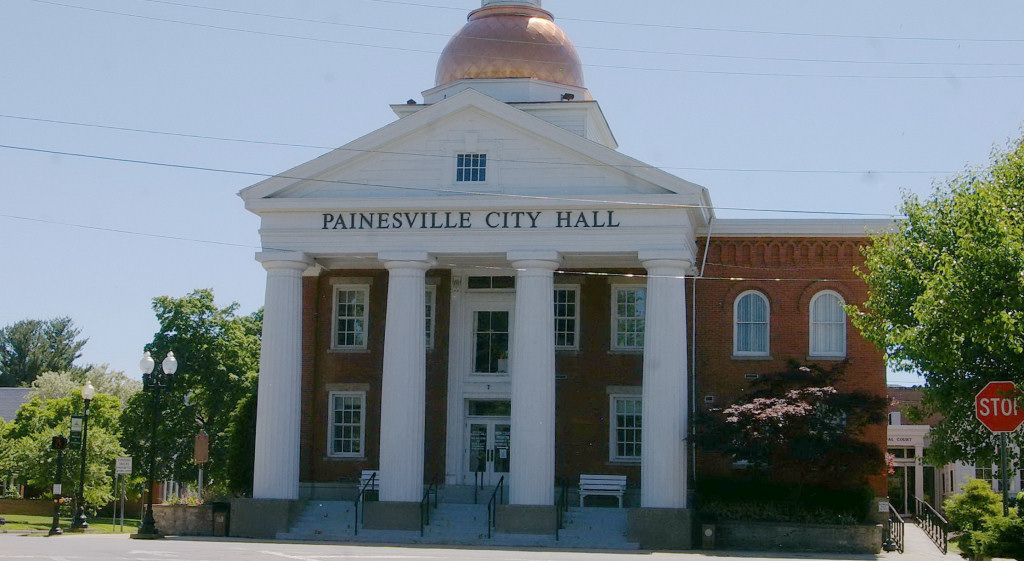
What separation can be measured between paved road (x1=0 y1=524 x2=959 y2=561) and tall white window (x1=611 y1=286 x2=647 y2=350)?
8.38 meters

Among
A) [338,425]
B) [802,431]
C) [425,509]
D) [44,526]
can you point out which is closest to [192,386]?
[44,526]

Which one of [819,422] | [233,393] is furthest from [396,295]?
[233,393]

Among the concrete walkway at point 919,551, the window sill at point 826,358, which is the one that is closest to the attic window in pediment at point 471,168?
the window sill at point 826,358

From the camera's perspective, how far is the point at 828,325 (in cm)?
3612

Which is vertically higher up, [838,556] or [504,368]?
Answer: [504,368]

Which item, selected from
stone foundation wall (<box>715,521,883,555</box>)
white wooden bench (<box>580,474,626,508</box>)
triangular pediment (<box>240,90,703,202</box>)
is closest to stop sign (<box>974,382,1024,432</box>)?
stone foundation wall (<box>715,521,883,555</box>)

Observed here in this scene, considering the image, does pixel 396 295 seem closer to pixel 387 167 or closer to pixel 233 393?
pixel 387 167

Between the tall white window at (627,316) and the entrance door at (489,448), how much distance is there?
409 centimetres

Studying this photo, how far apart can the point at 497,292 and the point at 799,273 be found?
876 centimetres

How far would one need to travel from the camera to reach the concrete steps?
31281mm

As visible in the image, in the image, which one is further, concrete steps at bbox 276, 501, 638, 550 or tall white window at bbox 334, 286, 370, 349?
tall white window at bbox 334, 286, 370, 349

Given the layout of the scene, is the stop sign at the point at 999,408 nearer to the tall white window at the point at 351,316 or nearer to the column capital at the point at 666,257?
the column capital at the point at 666,257

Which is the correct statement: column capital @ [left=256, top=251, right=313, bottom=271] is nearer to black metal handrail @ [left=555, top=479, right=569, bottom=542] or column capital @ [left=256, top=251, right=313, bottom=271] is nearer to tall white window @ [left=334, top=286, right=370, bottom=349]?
tall white window @ [left=334, top=286, right=370, bottom=349]

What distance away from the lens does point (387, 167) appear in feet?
112
